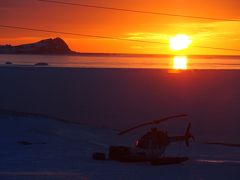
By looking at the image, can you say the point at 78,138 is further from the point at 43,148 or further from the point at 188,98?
the point at 188,98

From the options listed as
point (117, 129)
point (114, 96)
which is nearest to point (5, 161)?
point (117, 129)

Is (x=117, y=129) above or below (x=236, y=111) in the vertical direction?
below

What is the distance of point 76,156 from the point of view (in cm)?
1725

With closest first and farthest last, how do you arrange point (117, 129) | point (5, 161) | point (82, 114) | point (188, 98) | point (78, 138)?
point (5, 161) < point (78, 138) < point (117, 129) < point (82, 114) < point (188, 98)

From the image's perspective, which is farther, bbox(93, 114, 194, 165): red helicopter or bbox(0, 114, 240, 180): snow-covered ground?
bbox(93, 114, 194, 165): red helicopter

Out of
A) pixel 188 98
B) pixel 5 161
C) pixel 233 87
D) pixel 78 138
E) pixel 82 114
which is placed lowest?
pixel 5 161

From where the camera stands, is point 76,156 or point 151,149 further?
point 76,156

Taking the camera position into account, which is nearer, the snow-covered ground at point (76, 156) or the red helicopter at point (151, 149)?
the snow-covered ground at point (76, 156)

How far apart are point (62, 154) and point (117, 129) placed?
27.0 ft

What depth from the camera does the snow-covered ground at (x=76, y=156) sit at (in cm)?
1404

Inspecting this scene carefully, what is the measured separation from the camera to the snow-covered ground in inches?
553

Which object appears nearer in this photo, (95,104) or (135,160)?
(135,160)

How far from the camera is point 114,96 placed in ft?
123

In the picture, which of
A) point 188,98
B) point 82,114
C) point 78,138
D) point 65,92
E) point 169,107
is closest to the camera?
point 78,138
